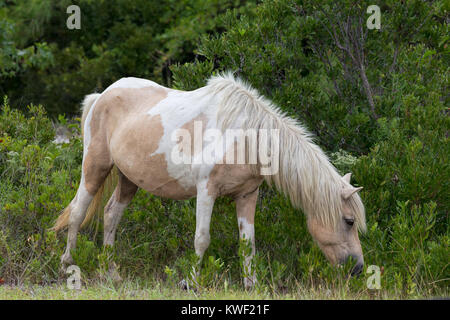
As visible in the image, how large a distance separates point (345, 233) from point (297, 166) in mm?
640

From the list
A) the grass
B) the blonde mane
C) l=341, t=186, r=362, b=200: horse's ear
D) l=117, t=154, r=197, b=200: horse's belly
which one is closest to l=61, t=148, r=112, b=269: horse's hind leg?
l=117, t=154, r=197, b=200: horse's belly

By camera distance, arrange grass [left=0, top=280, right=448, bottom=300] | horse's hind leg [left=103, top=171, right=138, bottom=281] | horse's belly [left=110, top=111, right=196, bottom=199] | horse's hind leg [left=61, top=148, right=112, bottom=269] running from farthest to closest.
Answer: horse's hind leg [left=103, top=171, right=138, bottom=281] < horse's hind leg [left=61, top=148, right=112, bottom=269] < horse's belly [left=110, top=111, right=196, bottom=199] < grass [left=0, top=280, right=448, bottom=300]

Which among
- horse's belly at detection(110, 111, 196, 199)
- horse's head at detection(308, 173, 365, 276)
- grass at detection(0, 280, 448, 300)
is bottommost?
grass at detection(0, 280, 448, 300)

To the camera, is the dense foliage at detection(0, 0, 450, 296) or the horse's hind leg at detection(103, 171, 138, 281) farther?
the horse's hind leg at detection(103, 171, 138, 281)

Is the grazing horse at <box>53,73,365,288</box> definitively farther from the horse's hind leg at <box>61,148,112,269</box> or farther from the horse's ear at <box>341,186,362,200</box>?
the horse's hind leg at <box>61,148,112,269</box>

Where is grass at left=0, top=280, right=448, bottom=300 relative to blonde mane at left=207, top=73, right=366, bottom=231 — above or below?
below

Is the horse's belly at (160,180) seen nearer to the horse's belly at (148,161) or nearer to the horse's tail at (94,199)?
the horse's belly at (148,161)

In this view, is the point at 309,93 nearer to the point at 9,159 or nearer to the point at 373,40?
the point at 373,40

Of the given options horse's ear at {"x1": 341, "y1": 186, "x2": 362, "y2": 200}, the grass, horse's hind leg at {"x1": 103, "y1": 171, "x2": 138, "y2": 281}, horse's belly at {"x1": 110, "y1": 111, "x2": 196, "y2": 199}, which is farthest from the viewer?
horse's hind leg at {"x1": 103, "y1": 171, "x2": 138, "y2": 281}

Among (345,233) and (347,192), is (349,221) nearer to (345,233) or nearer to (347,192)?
(345,233)

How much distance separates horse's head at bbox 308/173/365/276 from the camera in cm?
441

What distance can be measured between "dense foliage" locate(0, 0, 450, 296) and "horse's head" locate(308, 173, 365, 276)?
13 cm

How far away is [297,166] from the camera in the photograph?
14.7 ft

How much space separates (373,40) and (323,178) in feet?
9.02
